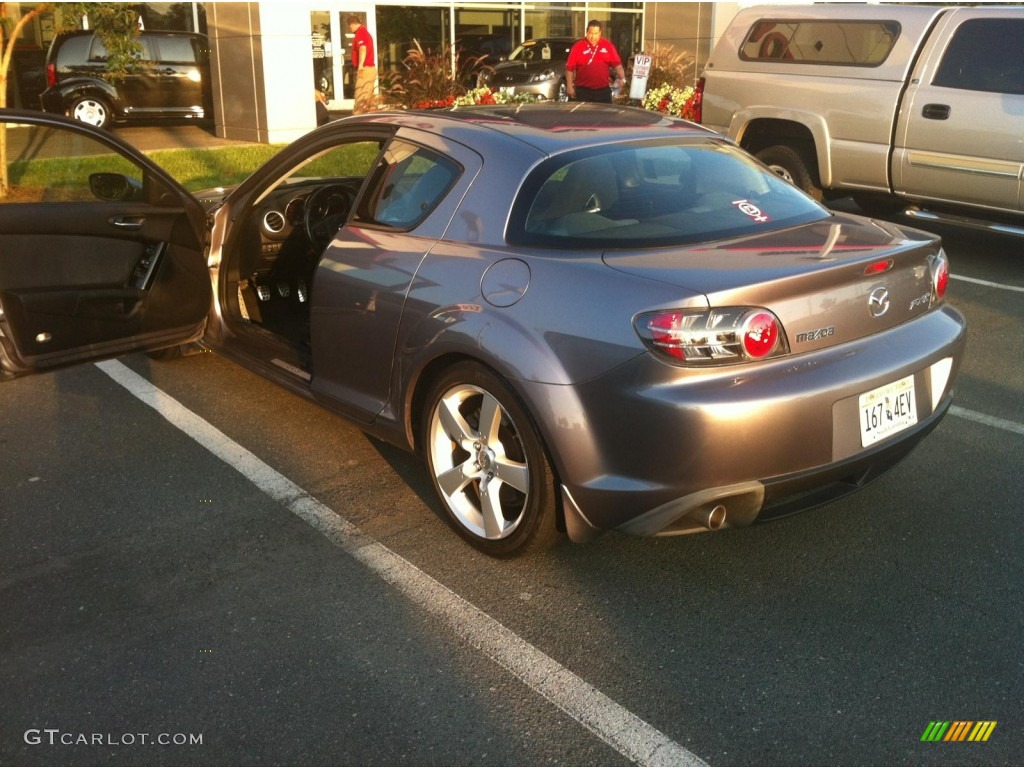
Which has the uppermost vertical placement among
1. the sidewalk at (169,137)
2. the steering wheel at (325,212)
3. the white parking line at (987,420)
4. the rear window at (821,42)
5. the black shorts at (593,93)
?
the rear window at (821,42)

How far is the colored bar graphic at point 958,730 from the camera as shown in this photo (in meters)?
2.83

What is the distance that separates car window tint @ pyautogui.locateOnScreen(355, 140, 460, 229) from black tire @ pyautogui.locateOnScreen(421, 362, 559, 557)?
77 centimetres

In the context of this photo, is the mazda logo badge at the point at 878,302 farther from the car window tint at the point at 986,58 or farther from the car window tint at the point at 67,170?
the car window tint at the point at 986,58

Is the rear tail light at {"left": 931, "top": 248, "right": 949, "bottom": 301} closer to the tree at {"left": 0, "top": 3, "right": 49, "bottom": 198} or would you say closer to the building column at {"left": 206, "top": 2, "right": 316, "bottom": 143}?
the tree at {"left": 0, "top": 3, "right": 49, "bottom": 198}

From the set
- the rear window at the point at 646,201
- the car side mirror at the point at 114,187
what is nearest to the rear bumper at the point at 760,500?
the rear window at the point at 646,201

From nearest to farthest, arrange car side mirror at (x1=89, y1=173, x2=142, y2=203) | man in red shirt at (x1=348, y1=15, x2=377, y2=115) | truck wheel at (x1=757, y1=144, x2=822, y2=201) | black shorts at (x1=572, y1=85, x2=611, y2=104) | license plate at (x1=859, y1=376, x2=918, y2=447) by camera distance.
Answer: license plate at (x1=859, y1=376, x2=918, y2=447), car side mirror at (x1=89, y1=173, x2=142, y2=203), truck wheel at (x1=757, y1=144, x2=822, y2=201), black shorts at (x1=572, y1=85, x2=611, y2=104), man in red shirt at (x1=348, y1=15, x2=377, y2=115)

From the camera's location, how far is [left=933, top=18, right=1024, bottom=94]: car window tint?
7.99m

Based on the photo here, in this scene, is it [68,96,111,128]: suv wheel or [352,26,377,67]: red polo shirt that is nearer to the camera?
[352,26,377,67]: red polo shirt

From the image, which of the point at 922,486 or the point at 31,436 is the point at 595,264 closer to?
the point at 922,486

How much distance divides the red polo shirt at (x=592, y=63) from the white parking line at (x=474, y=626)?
8998mm

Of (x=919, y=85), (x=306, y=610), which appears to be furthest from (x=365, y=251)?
(x=919, y=85)

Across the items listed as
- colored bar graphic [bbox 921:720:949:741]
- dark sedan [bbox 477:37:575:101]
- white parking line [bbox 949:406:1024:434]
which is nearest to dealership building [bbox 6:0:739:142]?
dark sedan [bbox 477:37:575:101]

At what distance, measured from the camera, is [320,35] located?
2123cm

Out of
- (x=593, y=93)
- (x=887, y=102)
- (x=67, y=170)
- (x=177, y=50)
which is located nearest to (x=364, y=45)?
(x=593, y=93)
